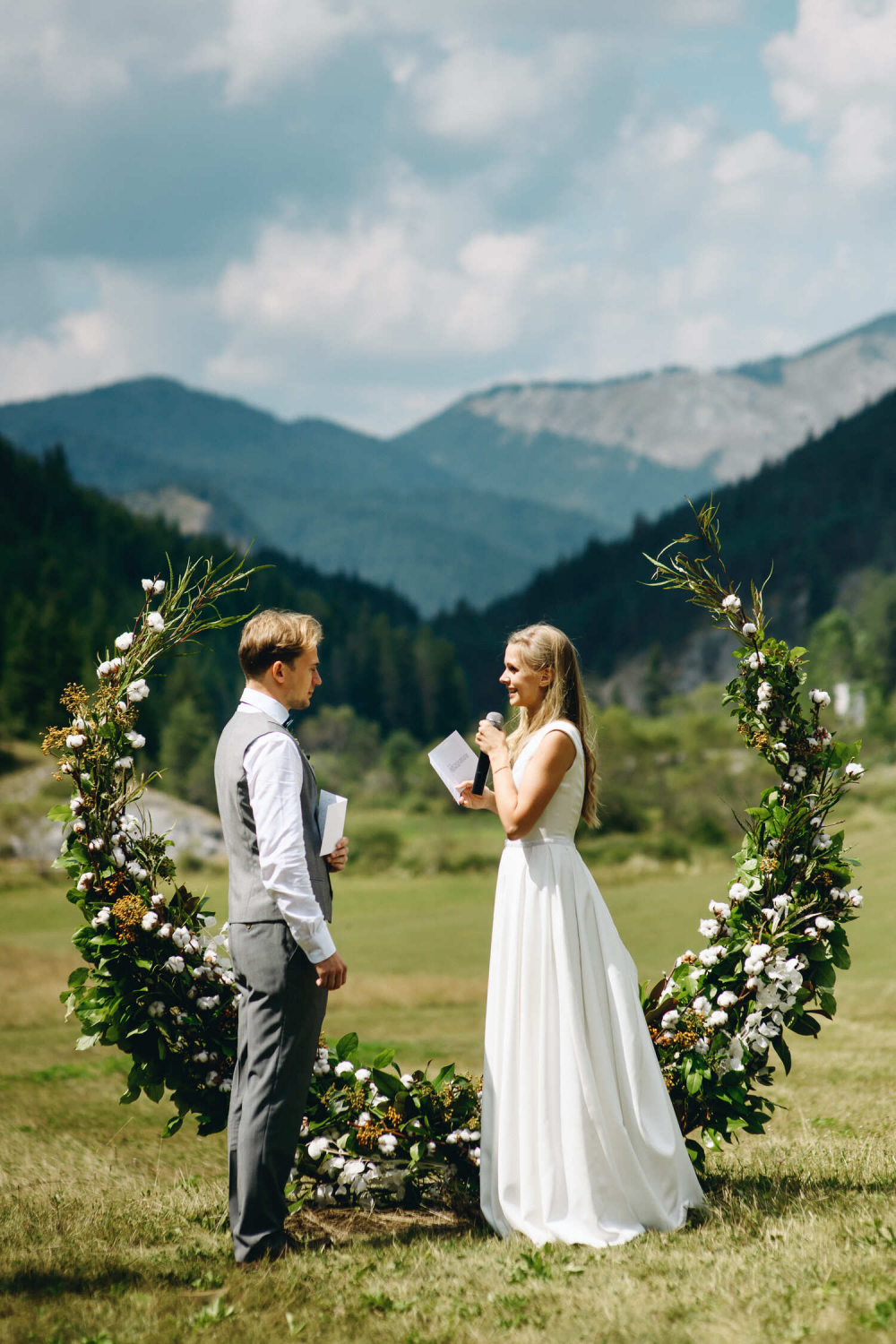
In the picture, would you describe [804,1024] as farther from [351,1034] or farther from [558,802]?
[351,1034]

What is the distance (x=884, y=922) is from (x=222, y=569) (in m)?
31.4

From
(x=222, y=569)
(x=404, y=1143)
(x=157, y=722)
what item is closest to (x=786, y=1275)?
(x=404, y=1143)

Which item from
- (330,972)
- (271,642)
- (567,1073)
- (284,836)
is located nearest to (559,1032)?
(567,1073)

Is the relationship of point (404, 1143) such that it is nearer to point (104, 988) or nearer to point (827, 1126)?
point (104, 988)

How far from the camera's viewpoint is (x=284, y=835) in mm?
5184

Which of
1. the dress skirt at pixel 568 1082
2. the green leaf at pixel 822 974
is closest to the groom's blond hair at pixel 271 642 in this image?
the dress skirt at pixel 568 1082

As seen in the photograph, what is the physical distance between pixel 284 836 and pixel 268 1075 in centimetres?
113

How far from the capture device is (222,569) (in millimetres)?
7004

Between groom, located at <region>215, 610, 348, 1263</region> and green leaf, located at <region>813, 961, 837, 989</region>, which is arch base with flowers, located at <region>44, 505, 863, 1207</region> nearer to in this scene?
green leaf, located at <region>813, 961, 837, 989</region>

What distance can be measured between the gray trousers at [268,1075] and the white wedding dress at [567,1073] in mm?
980

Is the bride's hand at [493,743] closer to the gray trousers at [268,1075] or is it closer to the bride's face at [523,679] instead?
the bride's face at [523,679]

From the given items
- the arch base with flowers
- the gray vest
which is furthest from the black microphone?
the arch base with flowers

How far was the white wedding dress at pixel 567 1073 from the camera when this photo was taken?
18.4ft

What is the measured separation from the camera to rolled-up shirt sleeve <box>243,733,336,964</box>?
5.14 meters
